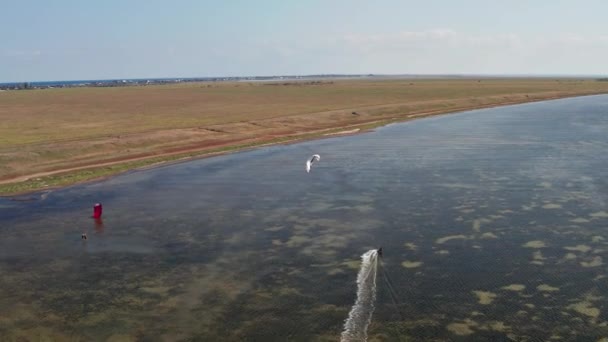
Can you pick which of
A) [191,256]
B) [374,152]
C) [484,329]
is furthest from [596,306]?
[374,152]

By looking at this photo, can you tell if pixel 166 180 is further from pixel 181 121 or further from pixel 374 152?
pixel 181 121

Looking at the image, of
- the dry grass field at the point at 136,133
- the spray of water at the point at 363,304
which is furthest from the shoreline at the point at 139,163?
the spray of water at the point at 363,304

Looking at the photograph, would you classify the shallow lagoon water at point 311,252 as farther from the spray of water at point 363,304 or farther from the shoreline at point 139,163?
the shoreline at point 139,163

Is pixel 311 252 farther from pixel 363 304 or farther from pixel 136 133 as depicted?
pixel 136 133

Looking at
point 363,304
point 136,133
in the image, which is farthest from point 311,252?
point 136,133

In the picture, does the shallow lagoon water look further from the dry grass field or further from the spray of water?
the dry grass field

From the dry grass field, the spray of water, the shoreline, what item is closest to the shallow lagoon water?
the spray of water
